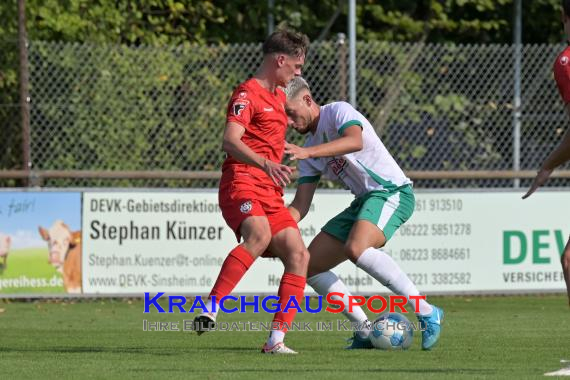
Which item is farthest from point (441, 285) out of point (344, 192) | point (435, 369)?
point (435, 369)

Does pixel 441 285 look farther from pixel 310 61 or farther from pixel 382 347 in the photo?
pixel 382 347

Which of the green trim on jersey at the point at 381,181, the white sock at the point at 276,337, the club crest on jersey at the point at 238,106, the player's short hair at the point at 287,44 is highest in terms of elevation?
the player's short hair at the point at 287,44

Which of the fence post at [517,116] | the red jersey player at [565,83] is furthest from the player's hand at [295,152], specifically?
the fence post at [517,116]

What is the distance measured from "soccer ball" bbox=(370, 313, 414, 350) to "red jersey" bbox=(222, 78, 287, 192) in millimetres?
1197

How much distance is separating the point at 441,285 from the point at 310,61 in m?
2.74

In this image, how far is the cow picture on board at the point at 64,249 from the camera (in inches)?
516

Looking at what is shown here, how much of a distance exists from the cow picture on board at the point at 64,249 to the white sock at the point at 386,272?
522 centimetres

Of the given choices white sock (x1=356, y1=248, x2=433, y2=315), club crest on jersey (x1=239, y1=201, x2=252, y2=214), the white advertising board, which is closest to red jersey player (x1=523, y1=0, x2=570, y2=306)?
white sock (x1=356, y1=248, x2=433, y2=315)

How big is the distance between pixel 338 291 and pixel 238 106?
1540mm

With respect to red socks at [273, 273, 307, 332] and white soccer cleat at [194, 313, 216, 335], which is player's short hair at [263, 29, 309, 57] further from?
white soccer cleat at [194, 313, 216, 335]

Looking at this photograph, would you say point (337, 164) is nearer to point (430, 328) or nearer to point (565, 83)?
point (430, 328)

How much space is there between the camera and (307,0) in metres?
16.7

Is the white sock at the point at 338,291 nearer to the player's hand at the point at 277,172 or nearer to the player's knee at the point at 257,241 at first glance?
the player's knee at the point at 257,241

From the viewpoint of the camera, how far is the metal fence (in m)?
13.6
